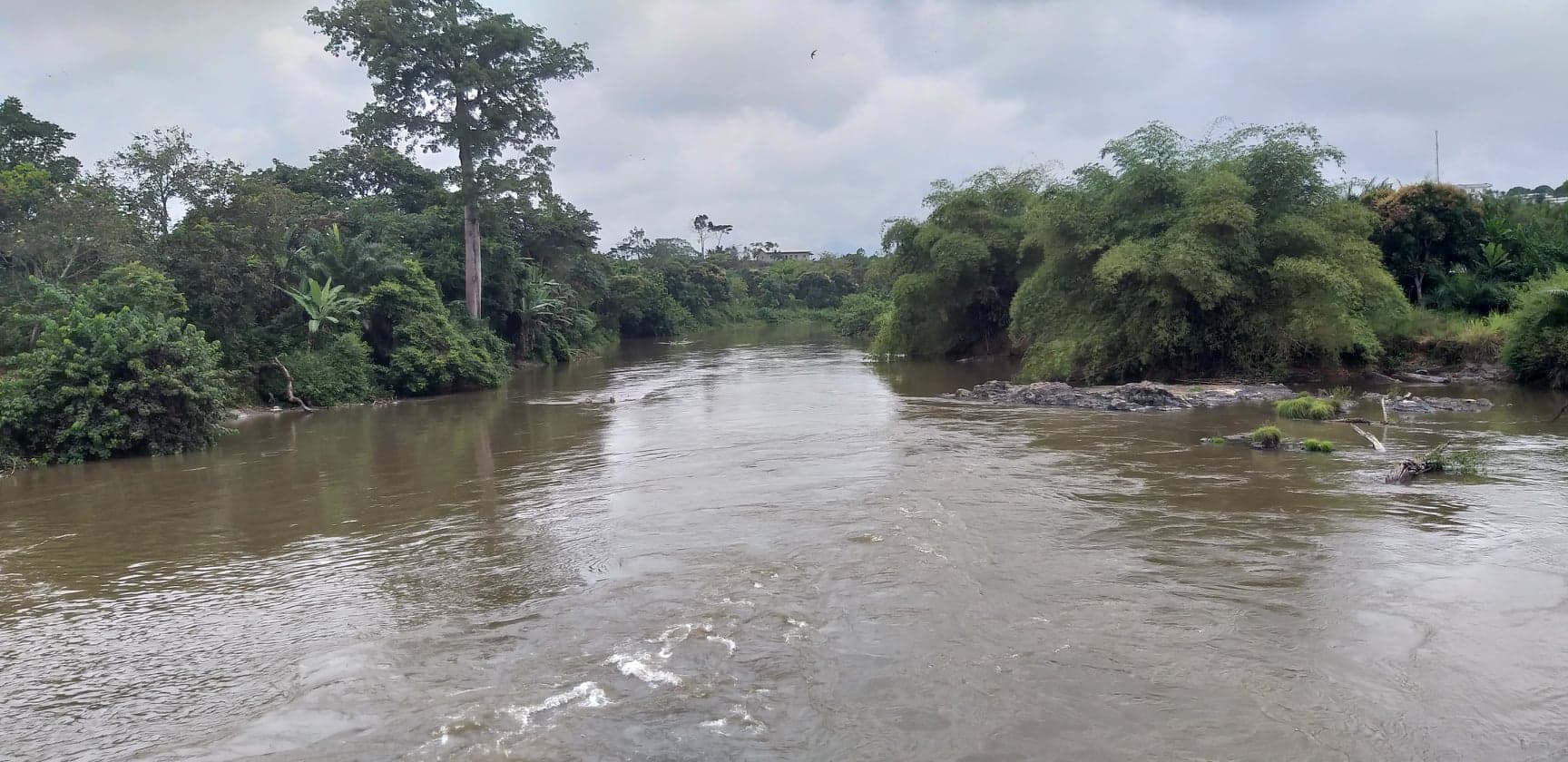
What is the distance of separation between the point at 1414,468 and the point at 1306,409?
4746 millimetres

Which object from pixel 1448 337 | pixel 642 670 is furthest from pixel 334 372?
pixel 1448 337

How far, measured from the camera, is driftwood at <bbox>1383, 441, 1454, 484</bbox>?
9.49m

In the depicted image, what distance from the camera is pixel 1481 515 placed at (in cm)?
813

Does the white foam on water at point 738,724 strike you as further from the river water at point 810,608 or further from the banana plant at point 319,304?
the banana plant at point 319,304

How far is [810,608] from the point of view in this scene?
642 cm

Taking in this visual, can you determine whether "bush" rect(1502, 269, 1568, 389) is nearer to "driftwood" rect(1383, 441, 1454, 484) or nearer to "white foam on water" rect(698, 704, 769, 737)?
"driftwood" rect(1383, 441, 1454, 484)

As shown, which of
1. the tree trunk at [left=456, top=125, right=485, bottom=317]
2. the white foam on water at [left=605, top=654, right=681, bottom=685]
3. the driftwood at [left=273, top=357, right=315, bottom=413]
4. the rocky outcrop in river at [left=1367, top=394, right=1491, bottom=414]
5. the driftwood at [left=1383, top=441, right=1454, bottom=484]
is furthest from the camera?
the tree trunk at [left=456, top=125, right=485, bottom=317]

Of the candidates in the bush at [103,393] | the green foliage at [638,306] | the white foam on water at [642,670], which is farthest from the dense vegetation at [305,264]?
the white foam on water at [642,670]

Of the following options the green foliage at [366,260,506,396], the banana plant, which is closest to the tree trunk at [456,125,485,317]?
the green foliage at [366,260,506,396]

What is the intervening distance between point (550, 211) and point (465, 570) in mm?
26054

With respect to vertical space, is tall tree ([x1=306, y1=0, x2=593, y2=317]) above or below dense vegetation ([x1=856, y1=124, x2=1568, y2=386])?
above

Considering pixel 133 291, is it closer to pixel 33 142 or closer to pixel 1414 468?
pixel 33 142

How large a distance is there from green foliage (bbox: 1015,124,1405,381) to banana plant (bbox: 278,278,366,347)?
16254 mm

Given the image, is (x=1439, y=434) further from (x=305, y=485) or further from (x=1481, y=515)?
(x=305, y=485)
